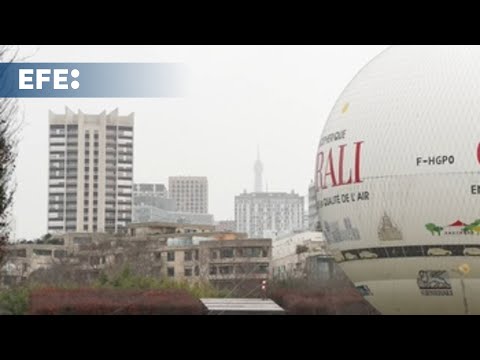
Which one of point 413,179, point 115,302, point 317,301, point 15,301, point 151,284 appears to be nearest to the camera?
point 413,179

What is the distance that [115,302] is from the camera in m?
43.3

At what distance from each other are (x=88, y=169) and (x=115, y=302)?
18.1ft

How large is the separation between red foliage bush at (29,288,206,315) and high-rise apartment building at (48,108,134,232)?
3828mm

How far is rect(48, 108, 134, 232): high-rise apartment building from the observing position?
4288 cm

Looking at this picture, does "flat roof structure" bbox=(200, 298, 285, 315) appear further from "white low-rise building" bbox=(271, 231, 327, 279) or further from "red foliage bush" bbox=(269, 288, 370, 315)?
"white low-rise building" bbox=(271, 231, 327, 279)

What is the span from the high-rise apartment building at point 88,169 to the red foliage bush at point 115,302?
12.6 feet

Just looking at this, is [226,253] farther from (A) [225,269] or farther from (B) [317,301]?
(B) [317,301]

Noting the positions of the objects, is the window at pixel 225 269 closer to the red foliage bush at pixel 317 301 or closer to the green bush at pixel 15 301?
the red foliage bush at pixel 317 301

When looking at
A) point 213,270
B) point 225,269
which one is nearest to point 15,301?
point 213,270

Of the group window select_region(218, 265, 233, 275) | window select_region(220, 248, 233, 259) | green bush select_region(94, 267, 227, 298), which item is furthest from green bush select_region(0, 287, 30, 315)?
window select_region(220, 248, 233, 259)

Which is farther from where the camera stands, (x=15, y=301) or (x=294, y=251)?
(x=294, y=251)

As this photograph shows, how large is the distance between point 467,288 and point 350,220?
4.16 metres
